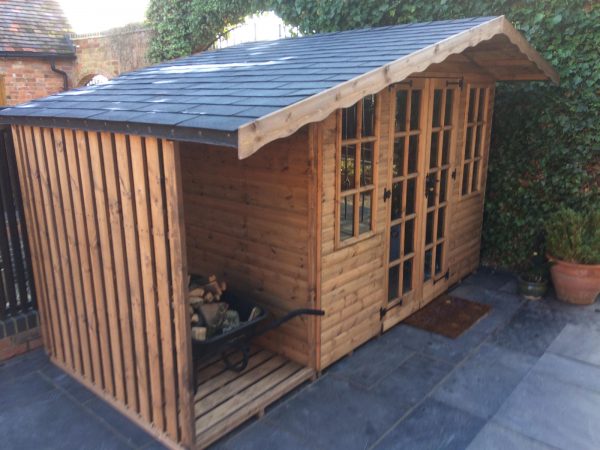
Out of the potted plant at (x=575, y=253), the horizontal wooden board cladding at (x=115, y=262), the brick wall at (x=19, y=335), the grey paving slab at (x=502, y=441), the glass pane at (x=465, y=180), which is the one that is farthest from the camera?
the glass pane at (x=465, y=180)

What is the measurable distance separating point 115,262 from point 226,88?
1272mm

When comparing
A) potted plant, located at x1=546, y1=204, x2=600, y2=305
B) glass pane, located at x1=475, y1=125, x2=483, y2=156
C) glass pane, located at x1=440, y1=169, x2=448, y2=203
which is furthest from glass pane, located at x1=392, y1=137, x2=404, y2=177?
potted plant, located at x1=546, y1=204, x2=600, y2=305

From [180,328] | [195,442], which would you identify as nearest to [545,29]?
[180,328]

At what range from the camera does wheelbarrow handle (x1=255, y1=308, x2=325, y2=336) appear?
11.5ft

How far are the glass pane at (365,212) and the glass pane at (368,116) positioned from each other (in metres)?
0.48

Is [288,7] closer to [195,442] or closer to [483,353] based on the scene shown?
[483,353]

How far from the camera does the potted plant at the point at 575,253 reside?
487cm

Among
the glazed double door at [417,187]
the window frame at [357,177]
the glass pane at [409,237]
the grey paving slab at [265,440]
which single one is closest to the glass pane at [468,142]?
the glazed double door at [417,187]

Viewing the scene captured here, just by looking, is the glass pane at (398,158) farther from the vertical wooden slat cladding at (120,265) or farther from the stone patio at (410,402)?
the vertical wooden slat cladding at (120,265)

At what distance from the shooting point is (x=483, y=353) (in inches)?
163

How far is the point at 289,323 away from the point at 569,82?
364 cm

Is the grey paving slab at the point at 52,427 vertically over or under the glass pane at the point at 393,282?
under

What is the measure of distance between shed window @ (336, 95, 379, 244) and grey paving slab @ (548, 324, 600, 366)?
1.90m

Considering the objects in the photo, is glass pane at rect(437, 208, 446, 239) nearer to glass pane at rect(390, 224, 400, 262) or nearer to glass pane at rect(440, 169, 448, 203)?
glass pane at rect(440, 169, 448, 203)
